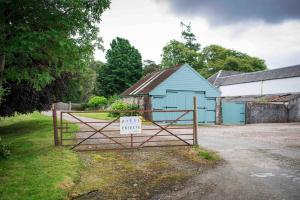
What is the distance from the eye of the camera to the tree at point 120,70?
2218 inches

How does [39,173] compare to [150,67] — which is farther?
[150,67]

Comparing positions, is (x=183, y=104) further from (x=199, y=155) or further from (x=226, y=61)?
(x=226, y=61)

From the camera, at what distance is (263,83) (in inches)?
1806

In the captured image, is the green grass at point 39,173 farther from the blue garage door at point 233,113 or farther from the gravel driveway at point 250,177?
the blue garage door at point 233,113

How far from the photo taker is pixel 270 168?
949cm

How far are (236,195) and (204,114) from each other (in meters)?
21.4

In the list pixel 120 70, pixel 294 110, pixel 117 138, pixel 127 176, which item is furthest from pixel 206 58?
pixel 127 176

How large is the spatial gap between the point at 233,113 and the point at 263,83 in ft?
62.1

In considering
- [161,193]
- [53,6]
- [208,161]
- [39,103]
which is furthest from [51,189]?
[39,103]

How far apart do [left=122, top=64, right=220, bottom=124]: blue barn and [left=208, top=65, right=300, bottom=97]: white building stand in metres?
18.5

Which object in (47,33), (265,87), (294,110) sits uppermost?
(47,33)

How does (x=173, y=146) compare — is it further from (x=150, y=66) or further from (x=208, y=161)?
(x=150, y=66)

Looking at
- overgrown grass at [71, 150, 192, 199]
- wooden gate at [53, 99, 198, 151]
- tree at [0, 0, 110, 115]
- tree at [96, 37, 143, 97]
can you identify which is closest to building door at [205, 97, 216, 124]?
wooden gate at [53, 99, 198, 151]

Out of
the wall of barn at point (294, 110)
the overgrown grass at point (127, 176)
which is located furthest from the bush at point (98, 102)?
the overgrown grass at point (127, 176)
